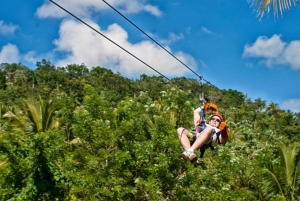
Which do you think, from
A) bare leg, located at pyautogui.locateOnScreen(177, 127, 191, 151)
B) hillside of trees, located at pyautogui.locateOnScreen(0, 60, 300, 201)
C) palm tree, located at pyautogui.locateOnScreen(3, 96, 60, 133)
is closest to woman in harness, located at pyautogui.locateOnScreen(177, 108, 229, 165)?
bare leg, located at pyautogui.locateOnScreen(177, 127, 191, 151)

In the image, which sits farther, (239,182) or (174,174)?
(239,182)

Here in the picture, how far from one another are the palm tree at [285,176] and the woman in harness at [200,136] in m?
4.59

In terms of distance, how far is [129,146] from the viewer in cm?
731

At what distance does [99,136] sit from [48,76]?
45.7 meters

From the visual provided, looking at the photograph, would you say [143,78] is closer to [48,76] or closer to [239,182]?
[48,76]

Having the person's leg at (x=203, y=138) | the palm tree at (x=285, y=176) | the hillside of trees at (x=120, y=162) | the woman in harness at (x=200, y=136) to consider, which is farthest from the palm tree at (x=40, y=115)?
the person's leg at (x=203, y=138)

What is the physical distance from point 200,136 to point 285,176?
18.6ft

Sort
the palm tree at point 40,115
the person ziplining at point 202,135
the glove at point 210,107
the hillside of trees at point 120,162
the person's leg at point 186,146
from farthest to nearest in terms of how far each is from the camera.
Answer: the palm tree at point 40,115 → the hillside of trees at point 120,162 → the glove at point 210,107 → the person ziplining at point 202,135 → the person's leg at point 186,146

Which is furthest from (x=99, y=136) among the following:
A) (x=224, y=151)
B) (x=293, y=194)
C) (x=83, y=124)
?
(x=293, y=194)

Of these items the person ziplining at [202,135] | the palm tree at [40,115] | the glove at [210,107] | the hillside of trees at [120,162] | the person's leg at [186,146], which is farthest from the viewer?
the palm tree at [40,115]

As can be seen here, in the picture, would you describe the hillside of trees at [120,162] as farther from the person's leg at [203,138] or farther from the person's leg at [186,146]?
the person's leg at [203,138]

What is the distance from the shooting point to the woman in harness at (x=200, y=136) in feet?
15.4

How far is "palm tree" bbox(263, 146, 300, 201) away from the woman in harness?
459 centimetres

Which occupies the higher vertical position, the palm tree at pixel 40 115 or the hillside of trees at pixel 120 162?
the palm tree at pixel 40 115
